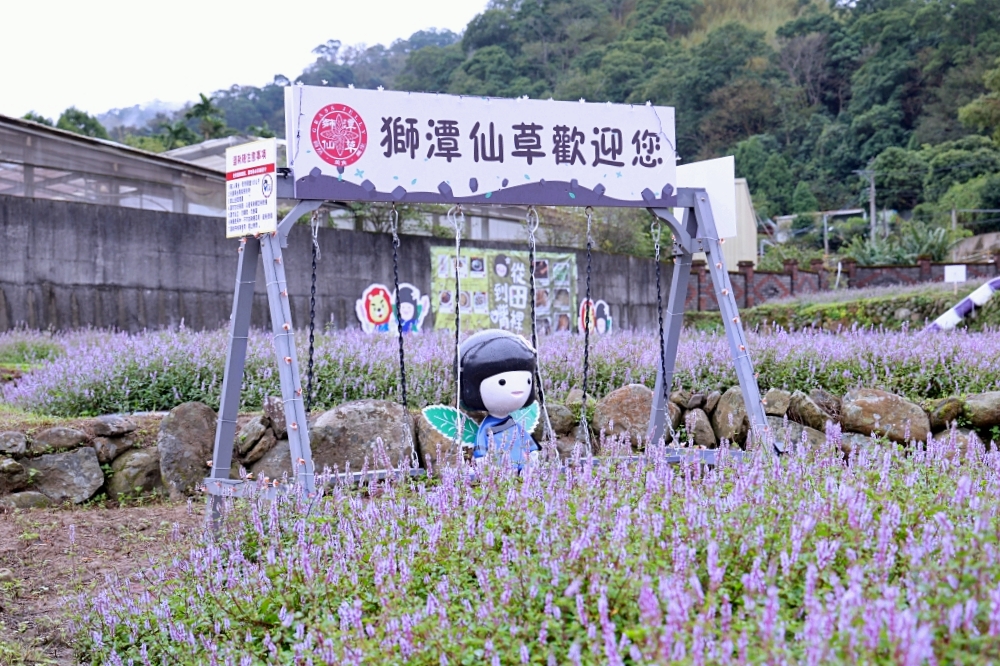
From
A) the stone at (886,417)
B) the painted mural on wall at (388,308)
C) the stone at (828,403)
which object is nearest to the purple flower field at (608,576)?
the stone at (886,417)

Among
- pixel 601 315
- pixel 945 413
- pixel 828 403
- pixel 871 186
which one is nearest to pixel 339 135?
pixel 828 403

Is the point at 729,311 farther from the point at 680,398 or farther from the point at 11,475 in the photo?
the point at 11,475

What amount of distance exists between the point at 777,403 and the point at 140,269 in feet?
35.2

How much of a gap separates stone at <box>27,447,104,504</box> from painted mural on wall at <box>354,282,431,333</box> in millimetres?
10116

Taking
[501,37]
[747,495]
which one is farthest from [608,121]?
[501,37]

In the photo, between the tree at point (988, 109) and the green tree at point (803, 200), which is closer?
the tree at point (988, 109)

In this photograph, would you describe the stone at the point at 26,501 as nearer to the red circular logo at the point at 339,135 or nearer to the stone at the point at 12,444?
the stone at the point at 12,444

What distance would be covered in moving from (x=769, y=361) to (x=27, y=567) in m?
6.16

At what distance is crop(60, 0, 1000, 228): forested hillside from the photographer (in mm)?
Result: 54875

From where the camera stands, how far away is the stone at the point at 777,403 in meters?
7.84

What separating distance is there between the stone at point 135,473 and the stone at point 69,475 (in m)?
0.11

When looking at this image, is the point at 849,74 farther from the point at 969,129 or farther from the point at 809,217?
the point at 809,217

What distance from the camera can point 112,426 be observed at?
25.9 feet

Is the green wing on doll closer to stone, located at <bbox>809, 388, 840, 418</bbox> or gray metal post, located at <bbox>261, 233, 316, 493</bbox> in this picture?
gray metal post, located at <bbox>261, 233, 316, 493</bbox>
